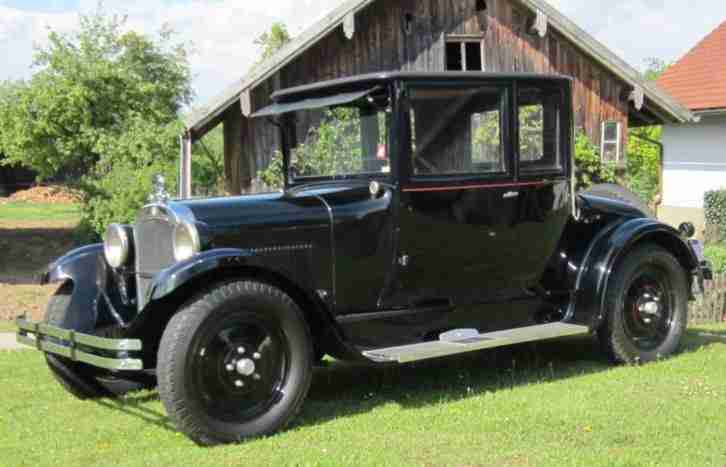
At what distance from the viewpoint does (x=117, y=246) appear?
598cm

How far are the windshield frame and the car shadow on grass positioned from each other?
4.44ft

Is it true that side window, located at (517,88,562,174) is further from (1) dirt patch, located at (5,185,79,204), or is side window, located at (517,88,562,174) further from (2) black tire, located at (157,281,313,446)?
(1) dirt patch, located at (5,185,79,204)

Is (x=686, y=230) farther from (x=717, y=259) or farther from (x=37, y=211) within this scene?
(x=37, y=211)

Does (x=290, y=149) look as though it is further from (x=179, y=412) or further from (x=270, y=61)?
(x=270, y=61)

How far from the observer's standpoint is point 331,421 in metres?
5.64

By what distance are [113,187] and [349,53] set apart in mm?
5153

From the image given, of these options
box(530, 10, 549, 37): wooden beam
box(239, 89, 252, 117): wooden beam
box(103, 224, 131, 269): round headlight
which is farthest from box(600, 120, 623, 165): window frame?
box(103, 224, 131, 269): round headlight

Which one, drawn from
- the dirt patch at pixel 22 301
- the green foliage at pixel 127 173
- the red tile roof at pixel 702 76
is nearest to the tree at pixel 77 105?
the green foliage at pixel 127 173

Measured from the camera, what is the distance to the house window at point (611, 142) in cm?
1670

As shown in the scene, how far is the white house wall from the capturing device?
834 inches

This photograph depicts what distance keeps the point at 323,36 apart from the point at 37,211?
74.9ft

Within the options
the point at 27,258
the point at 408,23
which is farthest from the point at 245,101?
the point at 27,258

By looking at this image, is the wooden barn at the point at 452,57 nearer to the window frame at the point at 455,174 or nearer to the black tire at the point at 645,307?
the window frame at the point at 455,174

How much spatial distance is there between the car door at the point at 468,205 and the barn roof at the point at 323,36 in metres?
7.72
